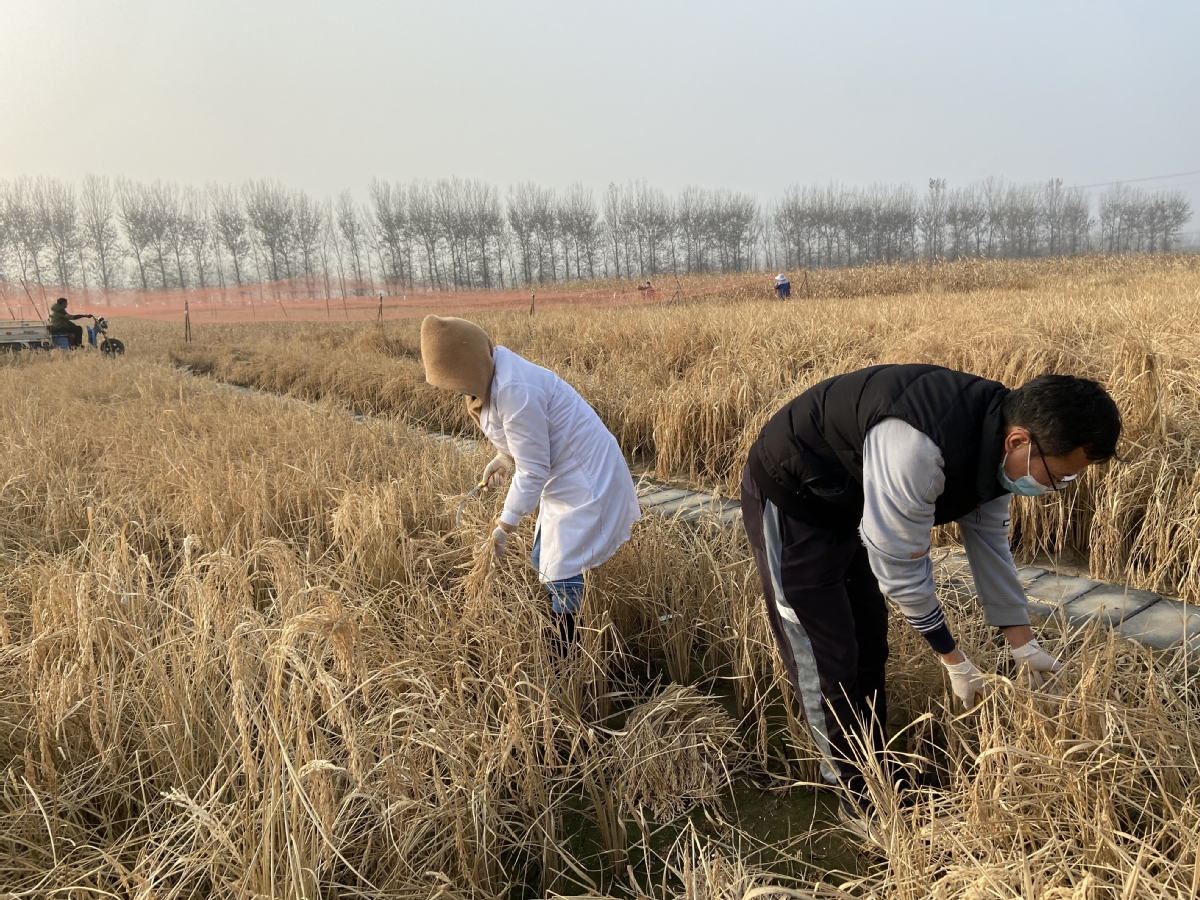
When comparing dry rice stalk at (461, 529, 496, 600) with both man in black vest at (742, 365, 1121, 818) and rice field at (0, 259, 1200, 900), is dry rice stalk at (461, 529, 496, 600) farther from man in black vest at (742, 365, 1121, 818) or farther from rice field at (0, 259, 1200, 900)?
man in black vest at (742, 365, 1121, 818)

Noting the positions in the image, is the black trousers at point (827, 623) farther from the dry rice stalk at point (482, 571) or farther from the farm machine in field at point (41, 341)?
the farm machine in field at point (41, 341)

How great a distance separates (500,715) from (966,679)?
47.6 inches

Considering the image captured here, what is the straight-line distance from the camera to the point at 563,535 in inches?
88.4

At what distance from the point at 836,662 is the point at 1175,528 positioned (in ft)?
6.44

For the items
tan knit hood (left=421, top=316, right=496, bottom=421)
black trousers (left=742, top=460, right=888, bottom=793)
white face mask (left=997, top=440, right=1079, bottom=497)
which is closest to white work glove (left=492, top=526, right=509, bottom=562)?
tan knit hood (left=421, top=316, right=496, bottom=421)

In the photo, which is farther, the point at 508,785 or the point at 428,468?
the point at 428,468

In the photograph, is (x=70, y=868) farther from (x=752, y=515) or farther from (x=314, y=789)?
(x=752, y=515)

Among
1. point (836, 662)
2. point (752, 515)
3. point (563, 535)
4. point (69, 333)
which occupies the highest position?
point (69, 333)

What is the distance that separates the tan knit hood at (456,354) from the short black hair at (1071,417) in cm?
139

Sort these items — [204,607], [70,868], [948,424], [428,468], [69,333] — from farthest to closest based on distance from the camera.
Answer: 1. [69,333]
2. [428,468]
3. [204,607]
4. [70,868]
5. [948,424]

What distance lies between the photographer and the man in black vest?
125cm

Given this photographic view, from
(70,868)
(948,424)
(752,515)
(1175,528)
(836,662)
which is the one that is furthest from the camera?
(1175,528)

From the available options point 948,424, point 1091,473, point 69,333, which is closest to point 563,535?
point 948,424

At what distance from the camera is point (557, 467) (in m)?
2.29
